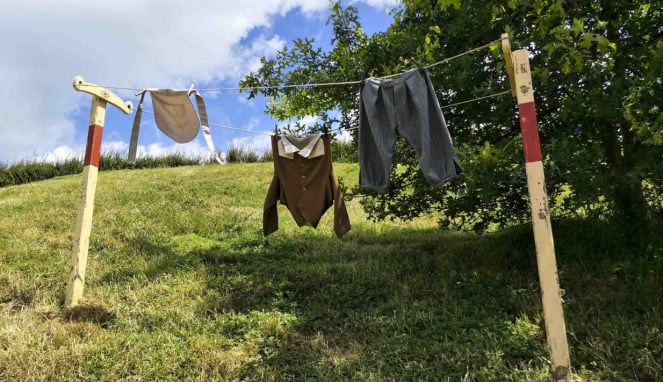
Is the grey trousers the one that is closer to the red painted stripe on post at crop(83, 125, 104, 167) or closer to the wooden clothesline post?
the wooden clothesline post

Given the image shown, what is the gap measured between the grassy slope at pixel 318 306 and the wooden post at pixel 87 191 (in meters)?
0.27

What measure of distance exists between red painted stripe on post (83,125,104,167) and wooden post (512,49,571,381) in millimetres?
4143

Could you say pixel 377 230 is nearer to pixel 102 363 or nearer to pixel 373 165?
pixel 373 165

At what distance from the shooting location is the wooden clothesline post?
3.34 meters

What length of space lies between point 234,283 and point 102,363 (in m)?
1.91

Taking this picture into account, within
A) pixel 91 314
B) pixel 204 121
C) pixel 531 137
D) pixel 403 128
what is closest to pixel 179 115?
pixel 204 121

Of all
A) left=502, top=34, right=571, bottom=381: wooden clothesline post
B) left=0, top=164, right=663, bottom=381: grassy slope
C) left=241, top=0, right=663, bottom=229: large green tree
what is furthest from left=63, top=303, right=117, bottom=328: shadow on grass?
left=502, top=34, right=571, bottom=381: wooden clothesline post

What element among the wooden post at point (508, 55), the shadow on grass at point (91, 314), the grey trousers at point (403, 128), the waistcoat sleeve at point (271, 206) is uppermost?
the wooden post at point (508, 55)

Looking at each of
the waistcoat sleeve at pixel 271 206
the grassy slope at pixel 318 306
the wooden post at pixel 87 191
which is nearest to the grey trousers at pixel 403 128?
the waistcoat sleeve at pixel 271 206

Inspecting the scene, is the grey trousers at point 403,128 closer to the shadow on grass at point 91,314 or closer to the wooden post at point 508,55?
the wooden post at point 508,55

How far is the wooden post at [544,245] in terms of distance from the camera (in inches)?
131

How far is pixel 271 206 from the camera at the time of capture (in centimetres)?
562

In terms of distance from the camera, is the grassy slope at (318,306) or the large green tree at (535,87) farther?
the large green tree at (535,87)

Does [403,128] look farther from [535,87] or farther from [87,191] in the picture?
[87,191]
